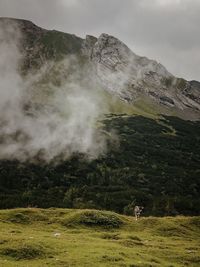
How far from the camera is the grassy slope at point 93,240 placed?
1523 inches

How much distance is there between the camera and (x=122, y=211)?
177 metres

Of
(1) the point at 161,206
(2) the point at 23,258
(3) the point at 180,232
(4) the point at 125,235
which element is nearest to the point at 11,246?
(2) the point at 23,258

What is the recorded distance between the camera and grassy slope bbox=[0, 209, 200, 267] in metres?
38.7

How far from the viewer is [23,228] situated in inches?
2165

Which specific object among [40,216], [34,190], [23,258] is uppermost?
[34,190]

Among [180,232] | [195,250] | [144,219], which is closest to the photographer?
[195,250]

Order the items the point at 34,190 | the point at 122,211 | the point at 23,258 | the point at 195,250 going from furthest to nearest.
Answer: the point at 34,190 < the point at 122,211 < the point at 195,250 < the point at 23,258

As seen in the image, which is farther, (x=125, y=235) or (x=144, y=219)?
(x=144, y=219)

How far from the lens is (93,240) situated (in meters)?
48.7

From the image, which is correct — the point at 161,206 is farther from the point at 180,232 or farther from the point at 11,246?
the point at 11,246

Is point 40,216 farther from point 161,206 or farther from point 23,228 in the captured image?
point 161,206

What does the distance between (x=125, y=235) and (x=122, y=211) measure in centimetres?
12517

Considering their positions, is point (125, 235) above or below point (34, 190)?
below

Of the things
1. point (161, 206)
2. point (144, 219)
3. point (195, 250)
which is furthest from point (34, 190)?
point (195, 250)
